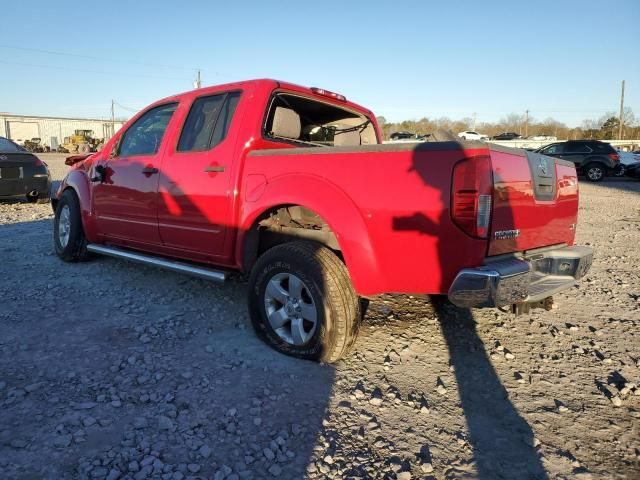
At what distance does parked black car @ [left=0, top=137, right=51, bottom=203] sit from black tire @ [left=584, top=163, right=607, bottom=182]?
19.7m

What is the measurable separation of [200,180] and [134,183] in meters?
1.11

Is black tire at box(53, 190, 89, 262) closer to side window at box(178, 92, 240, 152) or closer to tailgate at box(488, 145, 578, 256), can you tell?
side window at box(178, 92, 240, 152)

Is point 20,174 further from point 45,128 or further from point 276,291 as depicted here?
point 45,128

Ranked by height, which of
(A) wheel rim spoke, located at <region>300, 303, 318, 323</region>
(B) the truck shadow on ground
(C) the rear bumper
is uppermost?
(C) the rear bumper

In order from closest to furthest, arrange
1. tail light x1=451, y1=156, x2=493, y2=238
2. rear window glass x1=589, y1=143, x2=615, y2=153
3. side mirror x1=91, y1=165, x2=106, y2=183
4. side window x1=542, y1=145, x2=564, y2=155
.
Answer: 1. tail light x1=451, y1=156, x2=493, y2=238
2. side mirror x1=91, y1=165, x2=106, y2=183
3. rear window glass x1=589, y1=143, x2=615, y2=153
4. side window x1=542, y1=145, x2=564, y2=155

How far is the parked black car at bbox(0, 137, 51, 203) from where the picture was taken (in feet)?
31.2

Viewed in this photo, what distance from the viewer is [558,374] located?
10.1 ft

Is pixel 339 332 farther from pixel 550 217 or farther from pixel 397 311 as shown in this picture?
pixel 550 217

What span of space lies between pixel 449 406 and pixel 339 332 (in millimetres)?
781

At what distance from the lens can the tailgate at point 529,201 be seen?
2.64 metres

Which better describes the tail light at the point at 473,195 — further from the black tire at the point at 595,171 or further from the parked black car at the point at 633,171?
the parked black car at the point at 633,171

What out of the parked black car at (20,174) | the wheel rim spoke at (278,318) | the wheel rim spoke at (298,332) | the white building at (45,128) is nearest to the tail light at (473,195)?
the wheel rim spoke at (298,332)

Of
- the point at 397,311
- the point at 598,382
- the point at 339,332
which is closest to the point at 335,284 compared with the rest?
the point at 339,332

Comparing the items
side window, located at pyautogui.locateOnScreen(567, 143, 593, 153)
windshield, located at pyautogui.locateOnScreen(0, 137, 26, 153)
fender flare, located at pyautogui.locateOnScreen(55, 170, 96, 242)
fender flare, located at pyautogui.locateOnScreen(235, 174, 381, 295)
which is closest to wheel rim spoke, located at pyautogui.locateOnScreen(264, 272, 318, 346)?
fender flare, located at pyautogui.locateOnScreen(235, 174, 381, 295)
